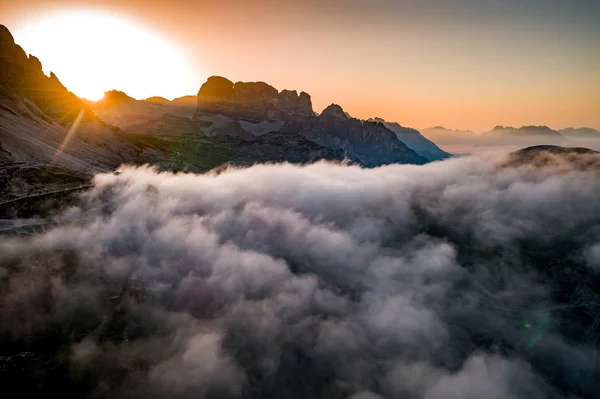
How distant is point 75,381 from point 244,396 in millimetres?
77820

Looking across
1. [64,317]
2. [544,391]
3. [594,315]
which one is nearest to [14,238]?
[64,317]

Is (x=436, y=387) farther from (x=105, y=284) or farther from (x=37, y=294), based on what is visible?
(x=37, y=294)

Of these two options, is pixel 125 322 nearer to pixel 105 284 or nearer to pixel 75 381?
pixel 105 284

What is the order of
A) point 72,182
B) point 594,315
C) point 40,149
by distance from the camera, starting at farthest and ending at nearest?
point 594,315, point 40,149, point 72,182

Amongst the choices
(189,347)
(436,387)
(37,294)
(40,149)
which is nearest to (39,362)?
(37,294)

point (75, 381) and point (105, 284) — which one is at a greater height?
point (105, 284)

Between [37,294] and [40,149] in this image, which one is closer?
[37,294]

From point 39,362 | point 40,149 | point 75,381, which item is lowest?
point 75,381

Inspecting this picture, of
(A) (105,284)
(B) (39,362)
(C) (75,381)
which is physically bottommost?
(C) (75,381)

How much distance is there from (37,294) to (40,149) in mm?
74490

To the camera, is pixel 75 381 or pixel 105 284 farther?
pixel 105 284

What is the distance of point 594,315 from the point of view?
652ft

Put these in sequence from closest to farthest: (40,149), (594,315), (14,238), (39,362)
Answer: (14,238)
(39,362)
(40,149)
(594,315)

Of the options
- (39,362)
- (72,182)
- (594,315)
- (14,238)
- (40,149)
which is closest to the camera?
(14,238)
